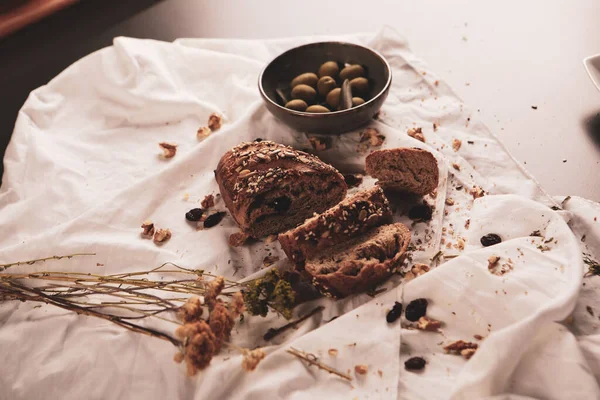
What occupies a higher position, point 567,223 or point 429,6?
point 429,6

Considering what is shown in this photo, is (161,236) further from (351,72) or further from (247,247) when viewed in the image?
(351,72)

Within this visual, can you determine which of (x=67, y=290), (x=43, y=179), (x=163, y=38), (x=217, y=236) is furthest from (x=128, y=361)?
(x=163, y=38)

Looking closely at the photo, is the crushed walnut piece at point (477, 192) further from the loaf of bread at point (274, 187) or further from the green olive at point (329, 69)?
the green olive at point (329, 69)

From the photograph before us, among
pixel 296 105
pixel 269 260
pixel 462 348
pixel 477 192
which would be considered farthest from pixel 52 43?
pixel 462 348

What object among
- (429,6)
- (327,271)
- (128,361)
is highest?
(429,6)

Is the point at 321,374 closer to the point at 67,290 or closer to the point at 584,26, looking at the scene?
the point at 67,290

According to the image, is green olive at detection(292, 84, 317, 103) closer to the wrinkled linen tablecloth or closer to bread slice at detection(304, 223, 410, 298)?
the wrinkled linen tablecloth

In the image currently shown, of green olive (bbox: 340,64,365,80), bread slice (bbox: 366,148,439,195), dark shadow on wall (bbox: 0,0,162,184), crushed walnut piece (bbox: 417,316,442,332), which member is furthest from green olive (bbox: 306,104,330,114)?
dark shadow on wall (bbox: 0,0,162,184)
